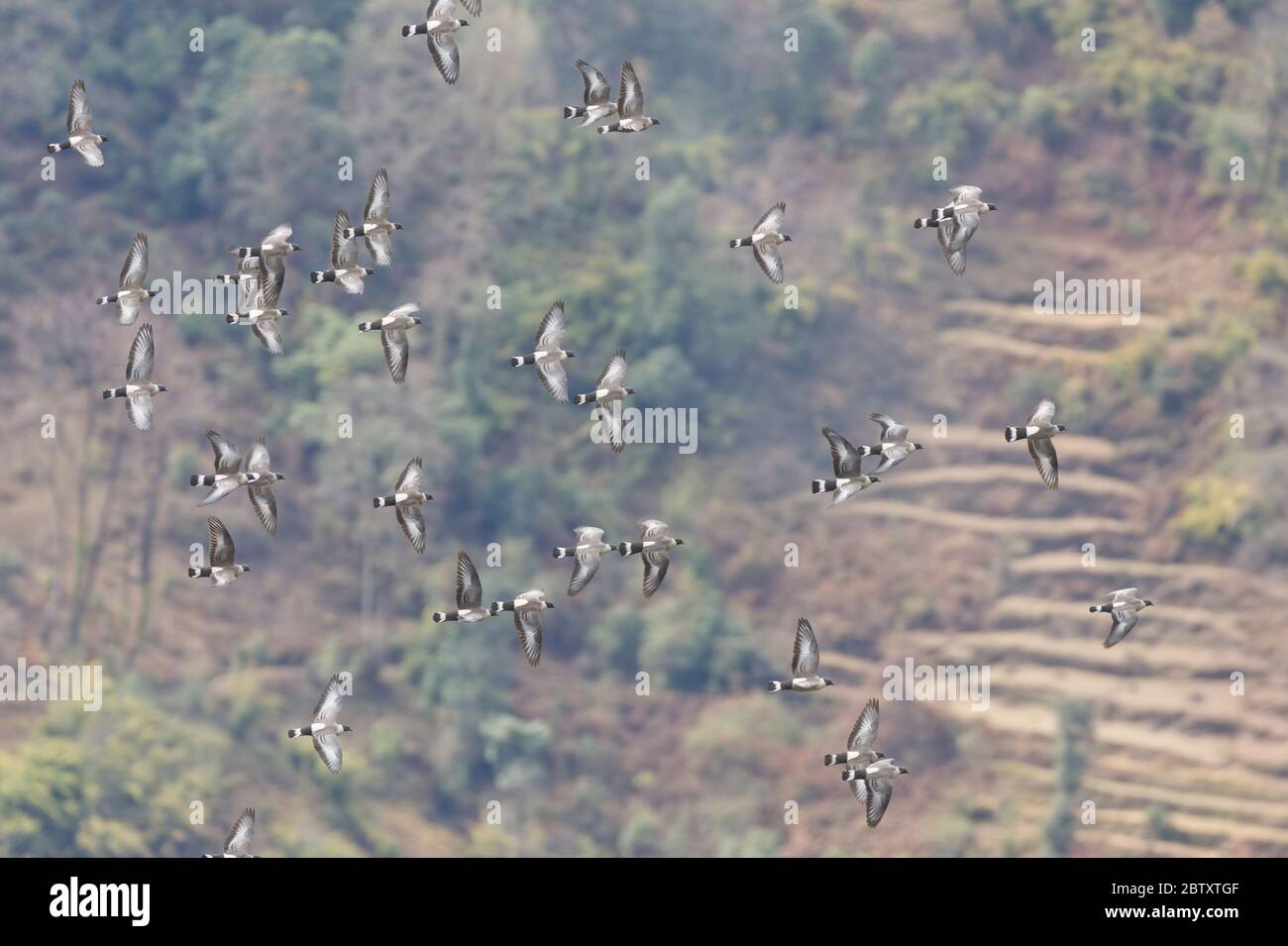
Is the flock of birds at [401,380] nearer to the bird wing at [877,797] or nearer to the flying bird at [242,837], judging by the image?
the bird wing at [877,797]

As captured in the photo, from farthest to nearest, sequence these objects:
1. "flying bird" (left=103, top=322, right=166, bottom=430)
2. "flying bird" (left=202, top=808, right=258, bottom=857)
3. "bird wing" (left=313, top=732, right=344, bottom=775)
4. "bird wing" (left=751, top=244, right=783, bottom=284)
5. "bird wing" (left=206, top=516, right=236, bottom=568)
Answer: "bird wing" (left=751, top=244, right=783, bottom=284) < "flying bird" (left=103, top=322, right=166, bottom=430) < "bird wing" (left=206, top=516, right=236, bottom=568) < "bird wing" (left=313, top=732, right=344, bottom=775) < "flying bird" (left=202, top=808, right=258, bottom=857)

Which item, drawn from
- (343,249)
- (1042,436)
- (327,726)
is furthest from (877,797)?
(343,249)

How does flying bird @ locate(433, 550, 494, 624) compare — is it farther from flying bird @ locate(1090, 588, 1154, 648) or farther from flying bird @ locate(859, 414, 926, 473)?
flying bird @ locate(1090, 588, 1154, 648)

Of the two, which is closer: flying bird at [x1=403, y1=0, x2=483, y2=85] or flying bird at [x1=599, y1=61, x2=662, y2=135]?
flying bird at [x1=403, y1=0, x2=483, y2=85]

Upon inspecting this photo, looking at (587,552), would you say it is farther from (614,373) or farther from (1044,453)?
(1044,453)

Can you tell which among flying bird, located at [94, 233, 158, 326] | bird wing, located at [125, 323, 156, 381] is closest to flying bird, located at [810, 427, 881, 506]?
bird wing, located at [125, 323, 156, 381]

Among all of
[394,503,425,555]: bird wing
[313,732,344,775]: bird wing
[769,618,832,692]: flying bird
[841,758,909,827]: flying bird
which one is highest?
[394,503,425,555]: bird wing
